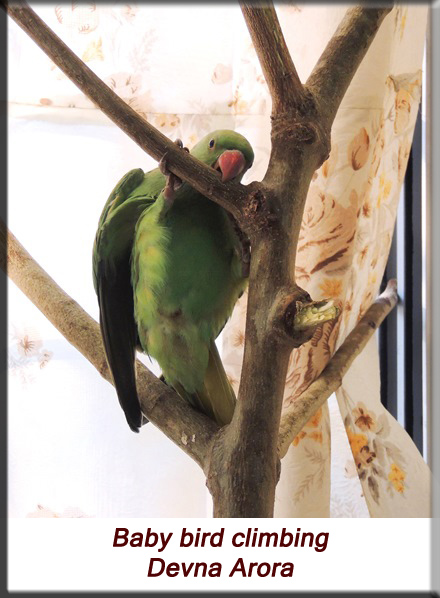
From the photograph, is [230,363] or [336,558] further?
[230,363]

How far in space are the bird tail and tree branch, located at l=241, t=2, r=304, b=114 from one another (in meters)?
0.24

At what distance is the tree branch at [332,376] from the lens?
619 mm

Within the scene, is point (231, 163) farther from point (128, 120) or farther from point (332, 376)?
point (332, 376)

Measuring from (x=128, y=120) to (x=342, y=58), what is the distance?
214 mm

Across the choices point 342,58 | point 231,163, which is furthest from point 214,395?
point 342,58

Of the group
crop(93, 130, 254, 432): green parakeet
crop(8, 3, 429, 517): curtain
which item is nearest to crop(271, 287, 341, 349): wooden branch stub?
crop(93, 130, 254, 432): green parakeet

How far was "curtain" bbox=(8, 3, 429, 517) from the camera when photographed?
0.72 meters

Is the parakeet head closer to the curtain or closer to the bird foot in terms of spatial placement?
the bird foot

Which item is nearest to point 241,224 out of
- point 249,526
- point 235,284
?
point 235,284

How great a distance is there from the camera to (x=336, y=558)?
603 millimetres

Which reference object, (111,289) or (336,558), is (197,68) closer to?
(111,289)

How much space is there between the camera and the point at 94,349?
605mm

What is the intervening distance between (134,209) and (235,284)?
123 millimetres

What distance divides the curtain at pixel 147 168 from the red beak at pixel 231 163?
19 cm
